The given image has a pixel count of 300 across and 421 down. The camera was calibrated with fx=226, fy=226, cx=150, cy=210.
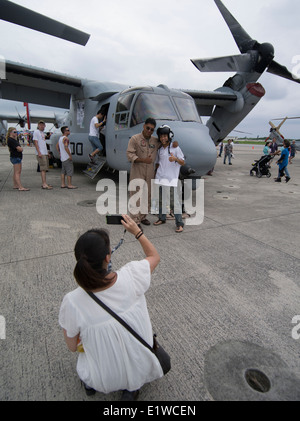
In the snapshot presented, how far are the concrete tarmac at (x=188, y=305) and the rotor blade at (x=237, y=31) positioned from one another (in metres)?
8.85

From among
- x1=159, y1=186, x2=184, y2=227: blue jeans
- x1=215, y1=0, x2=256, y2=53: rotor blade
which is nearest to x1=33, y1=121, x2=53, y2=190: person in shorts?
x1=159, y1=186, x2=184, y2=227: blue jeans

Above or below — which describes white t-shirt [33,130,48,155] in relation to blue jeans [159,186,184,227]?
above

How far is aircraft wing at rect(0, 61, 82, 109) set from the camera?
310 inches

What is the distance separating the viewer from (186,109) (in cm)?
567

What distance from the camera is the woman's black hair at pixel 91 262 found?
42.8 inches

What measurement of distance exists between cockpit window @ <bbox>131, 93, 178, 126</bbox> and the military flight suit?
1.39 m

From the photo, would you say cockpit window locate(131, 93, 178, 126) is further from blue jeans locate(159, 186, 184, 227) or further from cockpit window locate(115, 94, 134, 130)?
blue jeans locate(159, 186, 184, 227)

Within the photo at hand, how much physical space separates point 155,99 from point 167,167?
2.34 meters

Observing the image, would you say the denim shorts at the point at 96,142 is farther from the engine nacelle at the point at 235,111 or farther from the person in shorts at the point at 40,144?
the engine nacelle at the point at 235,111

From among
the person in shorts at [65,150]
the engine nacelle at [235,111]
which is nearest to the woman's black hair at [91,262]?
the person in shorts at [65,150]

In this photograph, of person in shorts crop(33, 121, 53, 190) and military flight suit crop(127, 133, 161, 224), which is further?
person in shorts crop(33, 121, 53, 190)

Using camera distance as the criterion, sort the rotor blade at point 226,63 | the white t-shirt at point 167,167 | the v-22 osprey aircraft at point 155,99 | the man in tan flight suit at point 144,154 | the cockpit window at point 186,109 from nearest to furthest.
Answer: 1. the man in tan flight suit at point 144,154
2. the white t-shirt at point 167,167
3. the v-22 osprey aircraft at point 155,99
4. the cockpit window at point 186,109
5. the rotor blade at point 226,63
